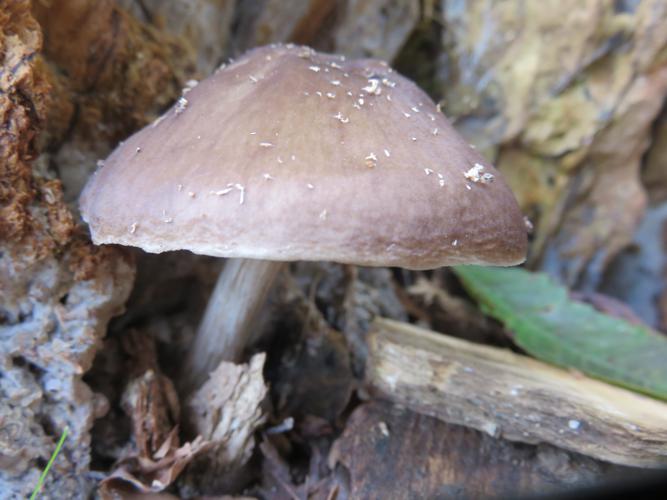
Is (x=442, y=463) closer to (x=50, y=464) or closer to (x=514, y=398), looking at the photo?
(x=514, y=398)

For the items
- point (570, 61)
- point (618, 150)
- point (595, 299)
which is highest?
point (570, 61)

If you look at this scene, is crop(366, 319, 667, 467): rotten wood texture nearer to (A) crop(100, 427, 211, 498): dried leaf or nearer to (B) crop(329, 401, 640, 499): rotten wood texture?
(B) crop(329, 401, 640, 499): rotten wood texture

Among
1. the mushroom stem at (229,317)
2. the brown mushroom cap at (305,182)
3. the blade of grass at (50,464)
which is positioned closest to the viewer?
the brown mushroom cap at (305,182)

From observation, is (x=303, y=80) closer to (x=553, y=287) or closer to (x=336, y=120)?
(x=336, y=120)

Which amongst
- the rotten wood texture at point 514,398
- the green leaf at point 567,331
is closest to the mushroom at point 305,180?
the rotten wood texture at point 514,398

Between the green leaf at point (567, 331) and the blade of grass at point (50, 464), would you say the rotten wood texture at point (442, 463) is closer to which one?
the green leaf at point (567, 331)

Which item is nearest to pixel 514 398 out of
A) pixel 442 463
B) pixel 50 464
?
pixel 442 463

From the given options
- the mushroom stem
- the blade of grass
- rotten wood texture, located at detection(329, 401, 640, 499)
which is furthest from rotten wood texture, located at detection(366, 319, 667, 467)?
the blade of grass

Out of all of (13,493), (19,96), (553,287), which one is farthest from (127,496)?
(553,287)
